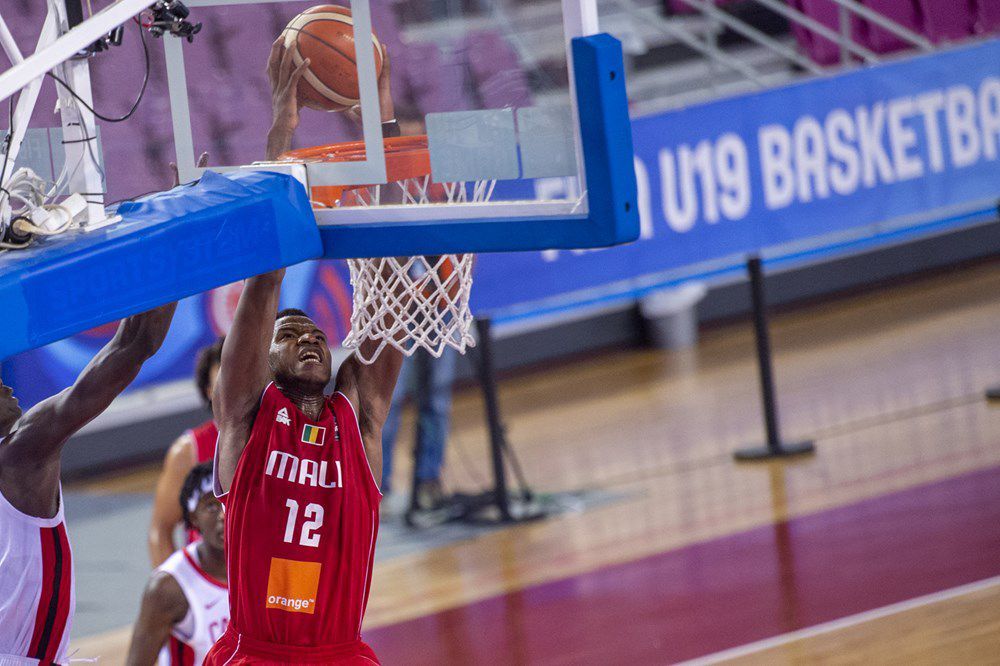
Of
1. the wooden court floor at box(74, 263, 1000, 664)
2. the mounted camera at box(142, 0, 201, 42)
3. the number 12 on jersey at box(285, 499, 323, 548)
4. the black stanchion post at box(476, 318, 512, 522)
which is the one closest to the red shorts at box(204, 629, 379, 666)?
the number 12 on jersey at box(285, 499, 323, 548)

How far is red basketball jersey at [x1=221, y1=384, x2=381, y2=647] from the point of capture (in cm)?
376

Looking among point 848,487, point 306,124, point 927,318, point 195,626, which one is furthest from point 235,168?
point 927,318

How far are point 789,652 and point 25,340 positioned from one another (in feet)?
13.1

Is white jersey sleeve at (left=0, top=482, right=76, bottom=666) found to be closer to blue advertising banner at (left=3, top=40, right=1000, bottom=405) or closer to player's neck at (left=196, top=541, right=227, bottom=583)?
player's neck at (left=196, top=541, right=227, bottom=583)

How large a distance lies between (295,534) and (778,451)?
557cm

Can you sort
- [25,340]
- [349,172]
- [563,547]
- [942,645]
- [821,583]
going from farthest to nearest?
[563,547], [821,583], [942,645], [349,172], [25,340]

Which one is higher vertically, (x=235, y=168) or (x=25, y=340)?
(x=235, y=168)

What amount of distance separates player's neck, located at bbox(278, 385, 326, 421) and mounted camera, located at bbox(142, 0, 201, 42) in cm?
100

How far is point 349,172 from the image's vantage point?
3.36 meters

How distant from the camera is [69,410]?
3.53 m

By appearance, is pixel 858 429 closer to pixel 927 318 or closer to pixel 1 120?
pixel 927 318

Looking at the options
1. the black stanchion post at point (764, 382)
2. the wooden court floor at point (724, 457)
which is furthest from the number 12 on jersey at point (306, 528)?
the black stanchion post at point (764, 382)

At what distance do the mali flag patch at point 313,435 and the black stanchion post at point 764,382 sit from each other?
522 cm

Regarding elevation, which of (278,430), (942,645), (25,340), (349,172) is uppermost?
(349,172)
